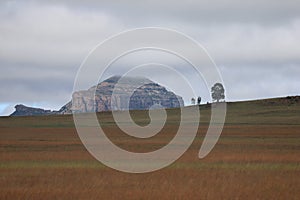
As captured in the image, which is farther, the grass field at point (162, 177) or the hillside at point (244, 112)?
the hillside at point (244, 112)

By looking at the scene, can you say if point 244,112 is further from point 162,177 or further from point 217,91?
point 162,177

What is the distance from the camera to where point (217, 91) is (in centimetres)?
19150

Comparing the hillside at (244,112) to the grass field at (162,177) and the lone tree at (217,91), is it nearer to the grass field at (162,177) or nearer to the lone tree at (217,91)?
the lone tree at (217,91)

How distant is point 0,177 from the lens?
26.4 metres

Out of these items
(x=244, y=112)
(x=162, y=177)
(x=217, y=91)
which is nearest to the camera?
(x=162, y=177)

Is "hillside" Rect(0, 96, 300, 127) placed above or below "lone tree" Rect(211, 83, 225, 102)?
below

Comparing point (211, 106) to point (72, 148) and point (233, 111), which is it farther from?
point (72, 148)

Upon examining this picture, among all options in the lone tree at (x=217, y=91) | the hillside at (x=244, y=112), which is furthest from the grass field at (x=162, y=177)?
the lone tree at (x=217, y=91)

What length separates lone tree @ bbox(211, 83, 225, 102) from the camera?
191125mm

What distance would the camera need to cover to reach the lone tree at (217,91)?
191125 mm

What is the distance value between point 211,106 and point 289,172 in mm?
122559

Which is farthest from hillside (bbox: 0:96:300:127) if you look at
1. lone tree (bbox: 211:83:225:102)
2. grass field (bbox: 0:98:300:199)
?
grass field (bbox: 0:98:300:199)

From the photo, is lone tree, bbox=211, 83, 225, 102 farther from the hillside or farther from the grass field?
the grass field

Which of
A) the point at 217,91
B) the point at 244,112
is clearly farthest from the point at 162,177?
the point at 217,91
